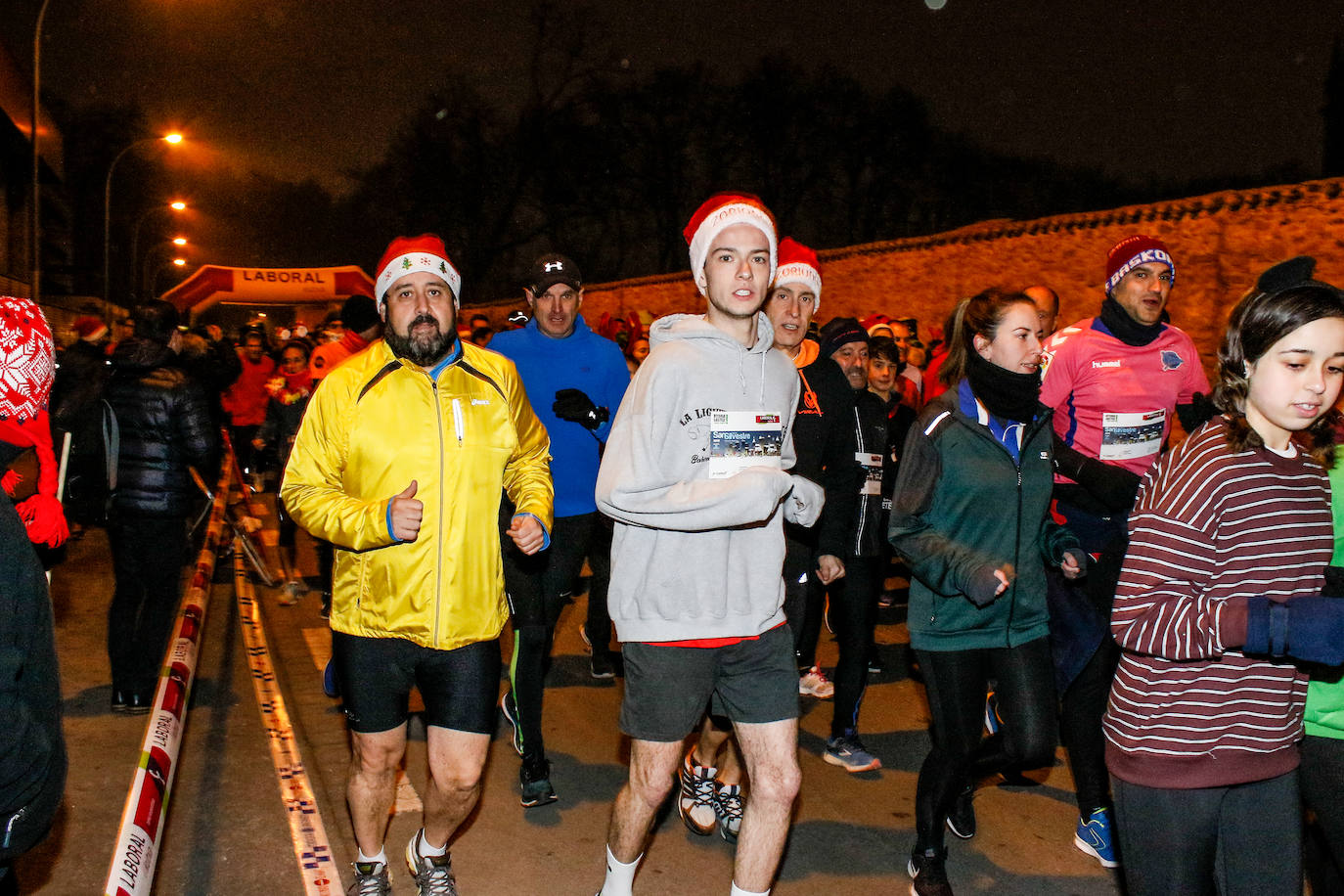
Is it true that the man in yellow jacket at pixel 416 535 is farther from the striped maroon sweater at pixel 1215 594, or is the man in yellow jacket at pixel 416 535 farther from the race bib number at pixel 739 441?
the striped maroon sweater at pixel 1215 594

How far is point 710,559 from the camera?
132 inches

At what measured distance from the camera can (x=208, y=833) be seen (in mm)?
4484

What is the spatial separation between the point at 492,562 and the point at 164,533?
369 centimetres

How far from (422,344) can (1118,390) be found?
115 inches

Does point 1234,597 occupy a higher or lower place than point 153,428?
lower

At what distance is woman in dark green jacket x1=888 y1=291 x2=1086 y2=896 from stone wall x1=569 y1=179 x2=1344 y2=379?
A: 4250 mm

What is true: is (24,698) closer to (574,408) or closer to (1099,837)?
(574,408)

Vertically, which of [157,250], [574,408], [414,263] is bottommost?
[574,408]

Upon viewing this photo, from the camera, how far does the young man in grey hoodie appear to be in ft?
10.9

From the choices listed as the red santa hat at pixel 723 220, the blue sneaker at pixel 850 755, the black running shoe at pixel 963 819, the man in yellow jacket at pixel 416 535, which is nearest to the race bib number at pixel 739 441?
the red santa hat at pixel 723 220

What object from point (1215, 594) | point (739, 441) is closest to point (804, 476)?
point (739, 441)

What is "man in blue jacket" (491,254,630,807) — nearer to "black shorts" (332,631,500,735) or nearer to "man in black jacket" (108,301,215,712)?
"black shorts" (332,631,500,735)

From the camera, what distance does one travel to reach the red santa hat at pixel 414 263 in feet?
12.2

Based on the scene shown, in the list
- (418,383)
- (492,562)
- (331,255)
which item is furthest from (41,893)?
(331,255)
